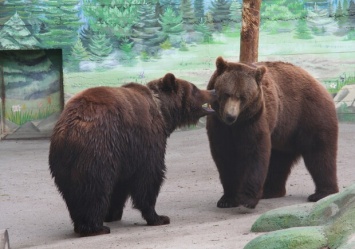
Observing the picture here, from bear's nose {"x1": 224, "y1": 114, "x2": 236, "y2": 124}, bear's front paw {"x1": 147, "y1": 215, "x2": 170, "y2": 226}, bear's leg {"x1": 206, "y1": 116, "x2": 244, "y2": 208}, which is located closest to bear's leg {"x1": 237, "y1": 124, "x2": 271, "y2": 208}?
bear's leg {"x1": 206, "y1": 116, "x2": 244, "y2": 208}

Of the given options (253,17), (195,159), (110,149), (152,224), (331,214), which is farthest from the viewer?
(195,159)

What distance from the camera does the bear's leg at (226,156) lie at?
889 centimetres

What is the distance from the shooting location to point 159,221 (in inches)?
327

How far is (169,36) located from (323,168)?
6.75 m

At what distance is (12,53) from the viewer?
15570 millimetres

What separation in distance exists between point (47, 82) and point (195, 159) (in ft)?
13.8

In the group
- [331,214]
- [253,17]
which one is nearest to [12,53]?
[253,17]

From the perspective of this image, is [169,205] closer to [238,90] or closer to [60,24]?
[238,90]

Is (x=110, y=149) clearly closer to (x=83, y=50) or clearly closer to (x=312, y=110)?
(x=312, y=110)

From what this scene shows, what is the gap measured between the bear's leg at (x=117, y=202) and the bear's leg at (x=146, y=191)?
0.46ft

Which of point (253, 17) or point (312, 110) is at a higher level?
point (253, 17)

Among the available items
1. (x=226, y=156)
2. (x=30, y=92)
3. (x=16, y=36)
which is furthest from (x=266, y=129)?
(x=30, y=92)

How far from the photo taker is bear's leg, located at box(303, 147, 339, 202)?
944cm

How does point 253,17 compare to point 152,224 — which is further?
point 253,17
